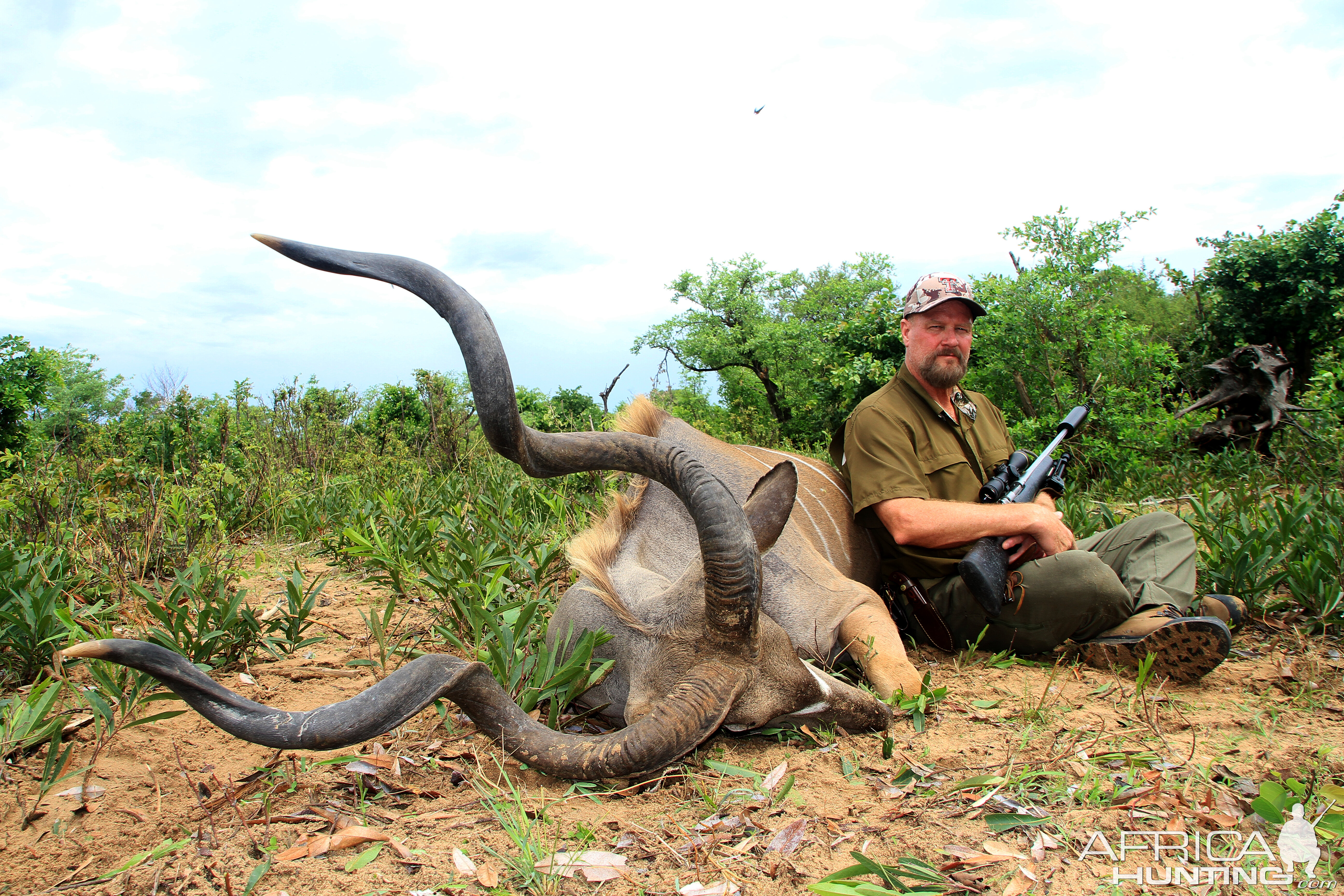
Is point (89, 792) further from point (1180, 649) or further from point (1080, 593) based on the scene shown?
point (1180, 649)

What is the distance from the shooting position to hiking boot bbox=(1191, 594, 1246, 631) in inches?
165

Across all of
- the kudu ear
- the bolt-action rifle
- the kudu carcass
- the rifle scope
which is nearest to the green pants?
the bolt-action rifle

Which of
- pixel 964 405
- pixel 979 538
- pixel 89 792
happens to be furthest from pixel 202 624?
pixel 964 405

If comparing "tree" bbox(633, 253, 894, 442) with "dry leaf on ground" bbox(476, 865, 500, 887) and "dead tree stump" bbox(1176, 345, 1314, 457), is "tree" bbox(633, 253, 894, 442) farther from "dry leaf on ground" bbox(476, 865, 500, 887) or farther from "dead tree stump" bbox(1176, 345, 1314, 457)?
"dry leaf on ground" bbox(476, 865, 500, 887)

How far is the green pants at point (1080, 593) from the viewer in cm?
388

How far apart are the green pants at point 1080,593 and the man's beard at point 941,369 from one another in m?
1.11

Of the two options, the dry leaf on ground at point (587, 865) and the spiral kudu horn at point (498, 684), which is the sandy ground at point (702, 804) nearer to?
the dry leaf on ground at point (587, 865)

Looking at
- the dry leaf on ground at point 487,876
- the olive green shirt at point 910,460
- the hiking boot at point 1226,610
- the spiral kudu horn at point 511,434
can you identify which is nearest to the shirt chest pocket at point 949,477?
the olive green shirt at point 910,460

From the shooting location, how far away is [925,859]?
2107mm

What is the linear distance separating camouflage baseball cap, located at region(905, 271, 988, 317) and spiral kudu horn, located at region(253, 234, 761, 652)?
7.51 ft

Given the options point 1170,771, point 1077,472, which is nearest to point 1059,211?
point 1077,472

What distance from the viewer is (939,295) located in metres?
4.52

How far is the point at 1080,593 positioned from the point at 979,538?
1.69 ft

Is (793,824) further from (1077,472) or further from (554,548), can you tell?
(1077,472)
